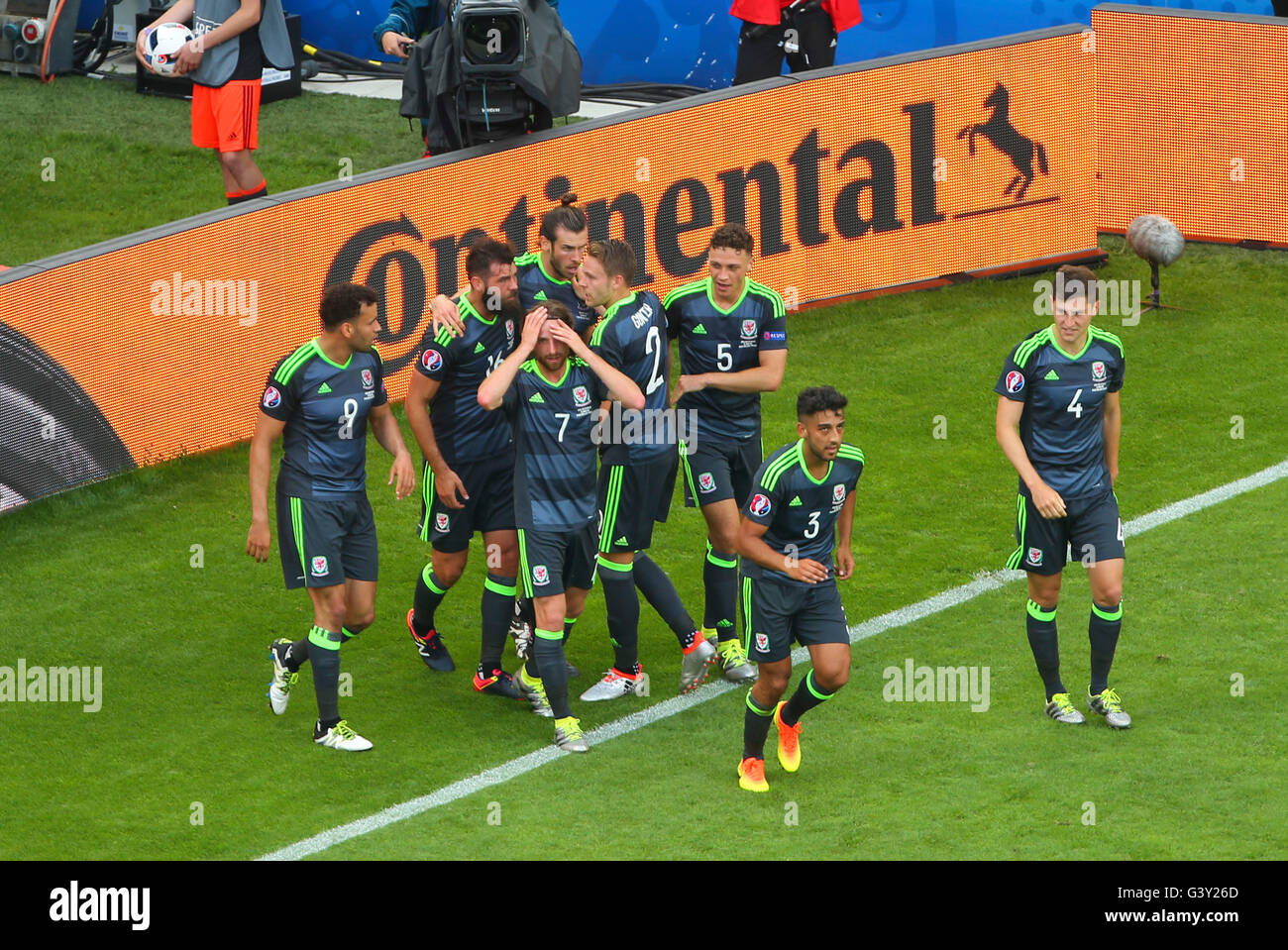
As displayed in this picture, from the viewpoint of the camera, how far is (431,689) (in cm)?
927

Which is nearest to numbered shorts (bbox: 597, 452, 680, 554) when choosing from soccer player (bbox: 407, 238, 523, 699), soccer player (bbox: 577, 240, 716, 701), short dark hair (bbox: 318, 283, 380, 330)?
soccer player (bbox: 577, 240, 716, 701)

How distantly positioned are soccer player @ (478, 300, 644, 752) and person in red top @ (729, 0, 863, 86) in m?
8.18

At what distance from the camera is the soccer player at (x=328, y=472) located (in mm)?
8281

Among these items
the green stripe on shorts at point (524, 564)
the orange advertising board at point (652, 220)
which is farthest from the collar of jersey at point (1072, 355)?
the orange advertising board at point (652, 220)

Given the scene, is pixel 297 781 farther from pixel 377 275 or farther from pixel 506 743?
pixel 377 275

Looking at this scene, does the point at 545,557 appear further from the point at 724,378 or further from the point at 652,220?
the point at 652,220

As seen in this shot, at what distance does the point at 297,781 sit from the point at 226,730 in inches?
27.9

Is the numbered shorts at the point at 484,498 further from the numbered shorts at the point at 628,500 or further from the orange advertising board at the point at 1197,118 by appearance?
the orange advertising board at the point at 1197,118

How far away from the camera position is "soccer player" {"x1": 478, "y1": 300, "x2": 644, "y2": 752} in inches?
333

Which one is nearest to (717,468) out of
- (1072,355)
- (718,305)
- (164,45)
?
(718,305)

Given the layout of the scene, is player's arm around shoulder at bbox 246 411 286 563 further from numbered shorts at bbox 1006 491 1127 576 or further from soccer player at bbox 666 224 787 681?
numbered shorts at bbox 1006 491 1127 576

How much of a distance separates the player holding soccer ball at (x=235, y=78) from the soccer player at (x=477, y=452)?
443 centimetres

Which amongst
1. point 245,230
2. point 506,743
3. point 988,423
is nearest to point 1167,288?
point 988,423

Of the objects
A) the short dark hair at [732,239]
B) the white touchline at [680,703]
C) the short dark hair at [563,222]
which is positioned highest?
the short dark hair at [563,222]
